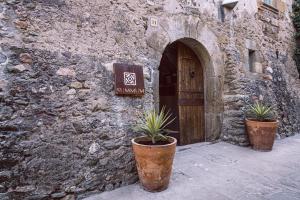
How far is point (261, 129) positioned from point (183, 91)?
56.3 inches

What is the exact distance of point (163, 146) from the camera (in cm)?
257

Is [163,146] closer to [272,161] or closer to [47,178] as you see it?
[47,178]

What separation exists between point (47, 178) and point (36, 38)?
4.44ft

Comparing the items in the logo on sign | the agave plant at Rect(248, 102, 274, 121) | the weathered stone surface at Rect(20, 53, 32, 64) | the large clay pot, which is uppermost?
the weathered stone surface at Rect(20, 53, 32, 64)

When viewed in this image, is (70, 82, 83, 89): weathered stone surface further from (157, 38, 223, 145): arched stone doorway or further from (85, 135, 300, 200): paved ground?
(157, 38, 223, 145): arched stone doorway

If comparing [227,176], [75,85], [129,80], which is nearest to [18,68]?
[75,85]

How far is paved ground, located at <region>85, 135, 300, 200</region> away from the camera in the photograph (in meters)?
2.53

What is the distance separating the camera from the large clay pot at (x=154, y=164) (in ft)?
8.40

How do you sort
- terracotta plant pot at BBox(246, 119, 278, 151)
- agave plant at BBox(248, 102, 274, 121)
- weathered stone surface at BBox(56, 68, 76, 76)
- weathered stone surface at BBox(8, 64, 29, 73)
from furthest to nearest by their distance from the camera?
agave plant at BBox(248, 102, 274, 121), terracotta plant pot at BBox(246, 119, 278, 151), weathered stone surface at BBox(56, 68, 76, 76), weathered stone surface at BBox(8, 64, 29, 73)

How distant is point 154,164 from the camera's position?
8.45ft

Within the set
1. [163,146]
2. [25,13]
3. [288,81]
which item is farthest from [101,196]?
[288,81]

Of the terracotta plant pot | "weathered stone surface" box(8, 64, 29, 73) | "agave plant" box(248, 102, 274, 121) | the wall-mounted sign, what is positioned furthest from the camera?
"agave plant" box(248, 102, 274, 121)

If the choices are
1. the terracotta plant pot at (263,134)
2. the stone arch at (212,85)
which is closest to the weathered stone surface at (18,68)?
the stone arch at (212,85)

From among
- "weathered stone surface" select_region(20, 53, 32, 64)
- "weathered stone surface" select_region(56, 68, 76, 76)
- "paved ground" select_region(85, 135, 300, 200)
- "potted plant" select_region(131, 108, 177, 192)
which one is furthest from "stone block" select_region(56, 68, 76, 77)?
"paved ground" select_region(85, 135, 300, 200)
